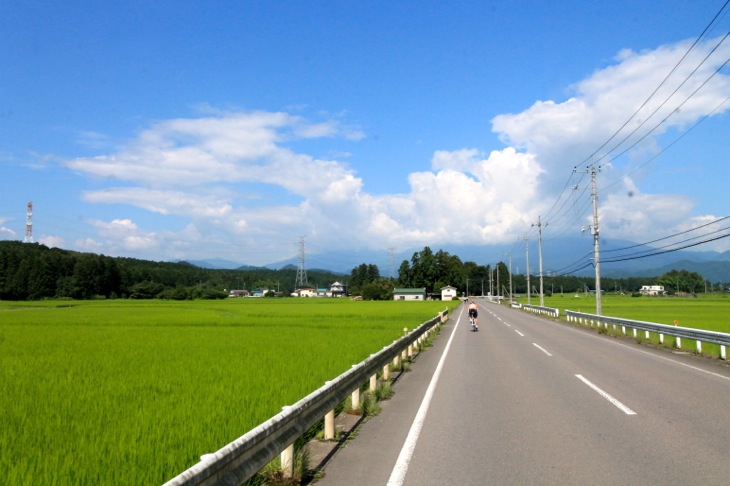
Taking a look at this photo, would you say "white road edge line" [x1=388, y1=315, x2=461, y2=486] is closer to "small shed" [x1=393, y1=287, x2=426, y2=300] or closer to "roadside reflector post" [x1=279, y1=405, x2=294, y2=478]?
"roadside reflector post" [x1=279, y1=405, x2=294, y2=478]

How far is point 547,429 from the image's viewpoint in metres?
7.02

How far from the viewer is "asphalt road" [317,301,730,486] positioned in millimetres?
5227

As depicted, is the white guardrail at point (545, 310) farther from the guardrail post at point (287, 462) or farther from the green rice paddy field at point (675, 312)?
the guardrail post at point (287, 462)

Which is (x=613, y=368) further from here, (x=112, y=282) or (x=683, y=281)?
(x=683, y=281)

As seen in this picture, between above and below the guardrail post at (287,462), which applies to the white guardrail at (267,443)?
above

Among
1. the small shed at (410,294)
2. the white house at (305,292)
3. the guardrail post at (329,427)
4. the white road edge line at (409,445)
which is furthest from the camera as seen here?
the white house at (305,292)

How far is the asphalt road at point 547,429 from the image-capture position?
5227 mm

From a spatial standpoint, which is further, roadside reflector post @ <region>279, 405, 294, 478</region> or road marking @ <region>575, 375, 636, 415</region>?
road marking @ <region>575, 375, 636, 415</region>

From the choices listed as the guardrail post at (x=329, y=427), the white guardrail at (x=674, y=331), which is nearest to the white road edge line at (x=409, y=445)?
the guardrail post at (x=329, y=427)

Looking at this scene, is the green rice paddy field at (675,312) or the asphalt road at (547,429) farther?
the green rice paddy field at (675,312)

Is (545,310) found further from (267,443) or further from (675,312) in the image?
(267,443)

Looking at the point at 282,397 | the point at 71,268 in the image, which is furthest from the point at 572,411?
the point at 71,268

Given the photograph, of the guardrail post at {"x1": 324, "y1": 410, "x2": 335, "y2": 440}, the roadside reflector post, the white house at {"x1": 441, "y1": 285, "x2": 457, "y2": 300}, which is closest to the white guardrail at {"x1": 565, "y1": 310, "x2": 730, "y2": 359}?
the guardrail post at {"x1": 324, "y1": 410, "x2": 335, "y2": 440}

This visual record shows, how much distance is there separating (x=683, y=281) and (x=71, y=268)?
169m
